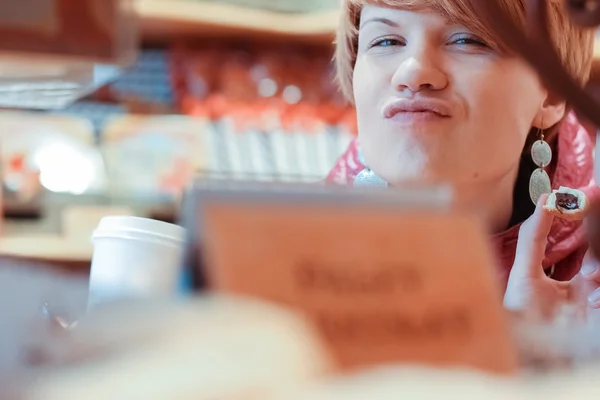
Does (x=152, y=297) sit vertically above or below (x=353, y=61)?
below

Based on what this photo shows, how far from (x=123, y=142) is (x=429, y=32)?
136 cm

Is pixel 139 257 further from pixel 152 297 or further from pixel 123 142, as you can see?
pixel 123 142

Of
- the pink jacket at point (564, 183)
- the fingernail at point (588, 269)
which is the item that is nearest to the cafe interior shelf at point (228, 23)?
the pink jacket at point (564, 183)

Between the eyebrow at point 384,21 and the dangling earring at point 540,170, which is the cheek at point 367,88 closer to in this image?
the eyebrow at point 384,21

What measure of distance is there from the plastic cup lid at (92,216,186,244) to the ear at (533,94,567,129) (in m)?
0.45

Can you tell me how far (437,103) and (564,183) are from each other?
0.26 metres

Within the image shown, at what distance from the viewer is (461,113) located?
2.38 ft

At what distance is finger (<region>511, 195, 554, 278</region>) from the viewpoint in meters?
0.64

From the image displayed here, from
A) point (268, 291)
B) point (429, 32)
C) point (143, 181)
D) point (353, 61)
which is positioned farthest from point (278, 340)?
point (143, 181)

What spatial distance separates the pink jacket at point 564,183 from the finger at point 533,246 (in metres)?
0.03

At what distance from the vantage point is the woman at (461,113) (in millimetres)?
719

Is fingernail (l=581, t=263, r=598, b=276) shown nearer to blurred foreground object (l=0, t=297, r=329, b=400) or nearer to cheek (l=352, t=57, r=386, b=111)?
cheek (l=352, t=57, r=386, b=111)

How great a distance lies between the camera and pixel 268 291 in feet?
1.00

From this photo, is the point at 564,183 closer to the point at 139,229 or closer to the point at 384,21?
the point at 384,21
